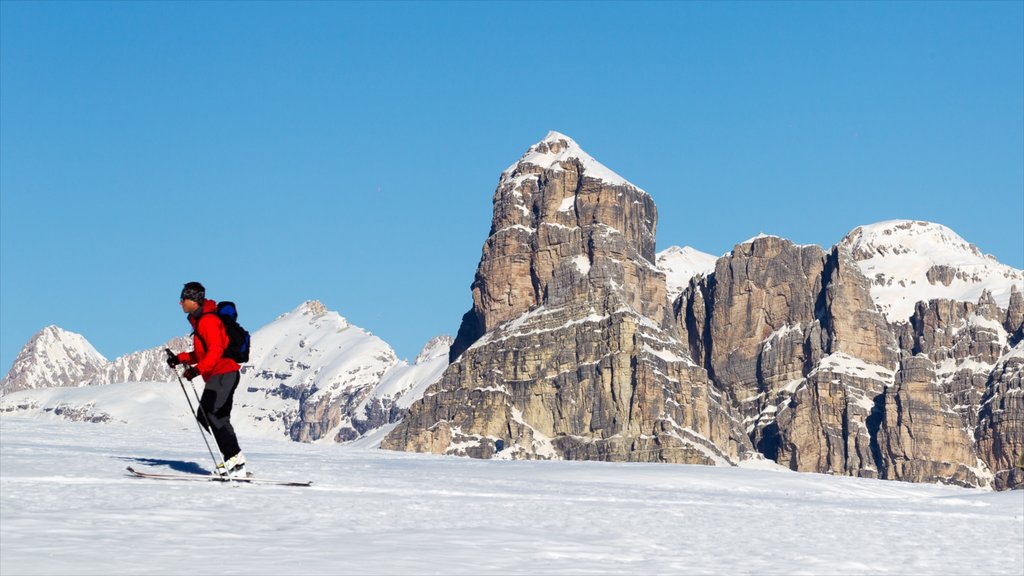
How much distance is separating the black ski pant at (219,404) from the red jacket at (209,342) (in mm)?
193

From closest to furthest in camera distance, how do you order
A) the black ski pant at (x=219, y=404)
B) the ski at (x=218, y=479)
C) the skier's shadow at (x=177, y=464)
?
the black ski pant at (x=219, y=404), the ski at (x=218, y=479), the skier's shadow at (x=177, y=464)

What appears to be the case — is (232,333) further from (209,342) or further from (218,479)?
(218,479)

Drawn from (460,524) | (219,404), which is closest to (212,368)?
(219,404)

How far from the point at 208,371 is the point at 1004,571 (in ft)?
38.9

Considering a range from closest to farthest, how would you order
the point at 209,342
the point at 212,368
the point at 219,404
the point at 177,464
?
1. the point at 209,342
2. the point at 212,368
3. the point at 219,404
4. the point at 177,464

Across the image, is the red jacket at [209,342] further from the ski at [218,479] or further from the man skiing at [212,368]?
the ski at [218,479]

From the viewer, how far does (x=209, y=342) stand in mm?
23484

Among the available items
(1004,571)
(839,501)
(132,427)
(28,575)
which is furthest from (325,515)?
(132,427)

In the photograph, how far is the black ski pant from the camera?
23875 mm

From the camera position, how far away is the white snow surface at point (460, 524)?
55.4ft

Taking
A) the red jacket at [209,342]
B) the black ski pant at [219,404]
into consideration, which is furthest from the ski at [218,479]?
the red jacket at [209,342]

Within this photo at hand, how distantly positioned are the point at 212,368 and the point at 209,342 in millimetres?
412

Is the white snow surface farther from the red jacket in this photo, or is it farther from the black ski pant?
the red jacket

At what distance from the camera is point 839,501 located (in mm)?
28500
